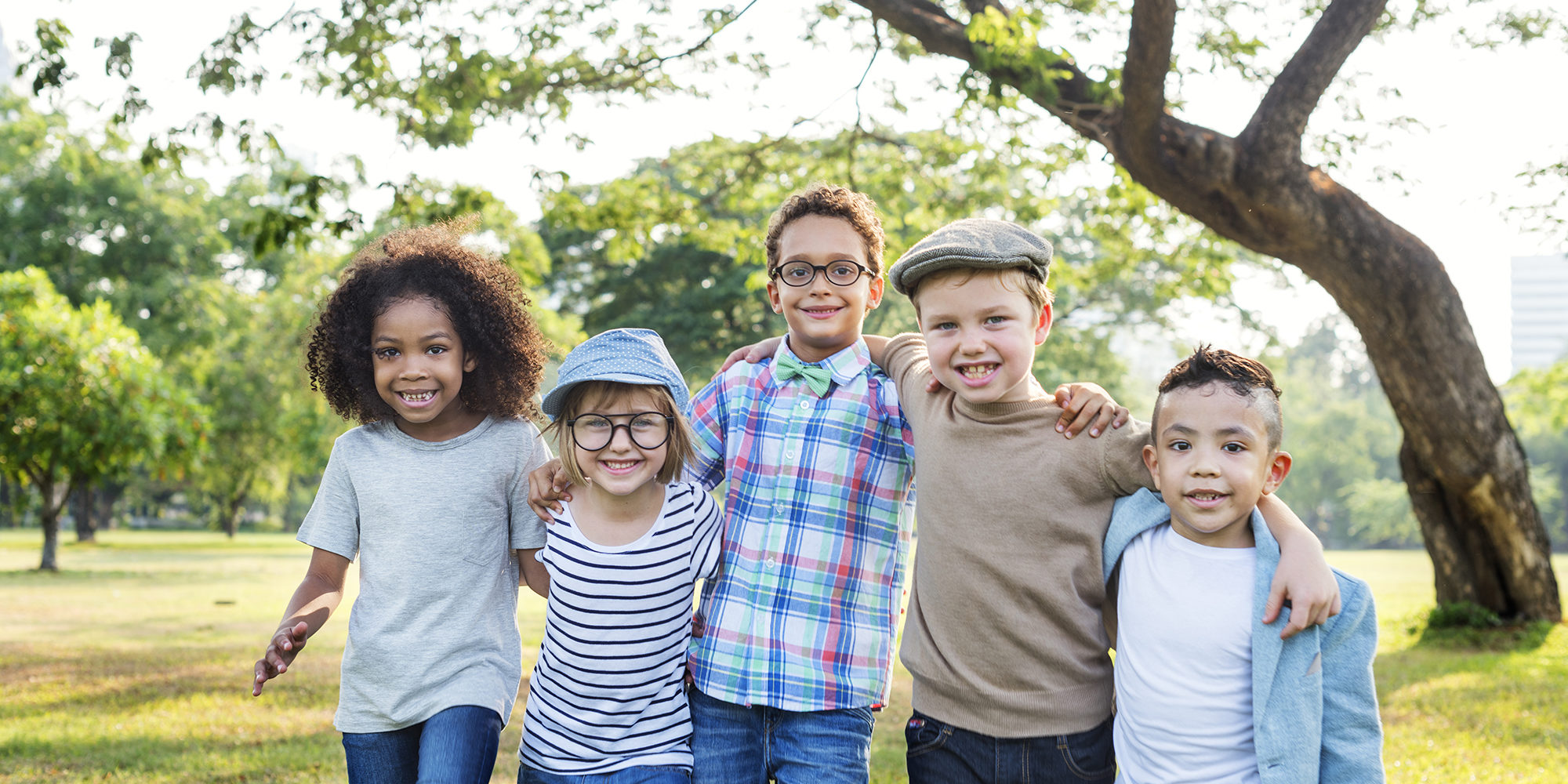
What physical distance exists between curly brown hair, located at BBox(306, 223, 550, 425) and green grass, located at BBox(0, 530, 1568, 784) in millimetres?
3043

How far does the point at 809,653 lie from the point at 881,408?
2.19 feet

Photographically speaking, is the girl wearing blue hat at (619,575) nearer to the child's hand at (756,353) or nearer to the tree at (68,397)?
the child's hand at (756,353)

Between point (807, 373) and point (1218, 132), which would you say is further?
point (1218, 132)

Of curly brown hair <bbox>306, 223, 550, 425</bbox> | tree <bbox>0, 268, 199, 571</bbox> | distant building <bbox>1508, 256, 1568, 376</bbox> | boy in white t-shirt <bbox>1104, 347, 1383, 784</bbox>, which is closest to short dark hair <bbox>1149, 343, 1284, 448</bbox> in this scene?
boy in white t-shirt <bbox>1104, 347, 1383, 784</bbox>

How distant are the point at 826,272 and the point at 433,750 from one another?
4.98 ft

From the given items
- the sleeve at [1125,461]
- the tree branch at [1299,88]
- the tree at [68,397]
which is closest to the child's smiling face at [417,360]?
the sleeve at [1125,461]

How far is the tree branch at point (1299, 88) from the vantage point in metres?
7.23

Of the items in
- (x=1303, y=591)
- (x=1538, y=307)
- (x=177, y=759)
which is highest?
(x=1538, y=307)

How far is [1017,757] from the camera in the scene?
8.16 feet

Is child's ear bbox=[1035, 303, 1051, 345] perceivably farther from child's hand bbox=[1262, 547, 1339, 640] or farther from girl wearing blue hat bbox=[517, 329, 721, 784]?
girl wearing blue hat bbox=[517, 329, 721, 784]

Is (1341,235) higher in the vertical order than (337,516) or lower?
higher

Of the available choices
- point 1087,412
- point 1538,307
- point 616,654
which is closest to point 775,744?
point 616,654

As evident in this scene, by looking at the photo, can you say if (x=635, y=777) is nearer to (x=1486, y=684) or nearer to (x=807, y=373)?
(x=807, y=373)

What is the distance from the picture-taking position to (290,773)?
211 inches
